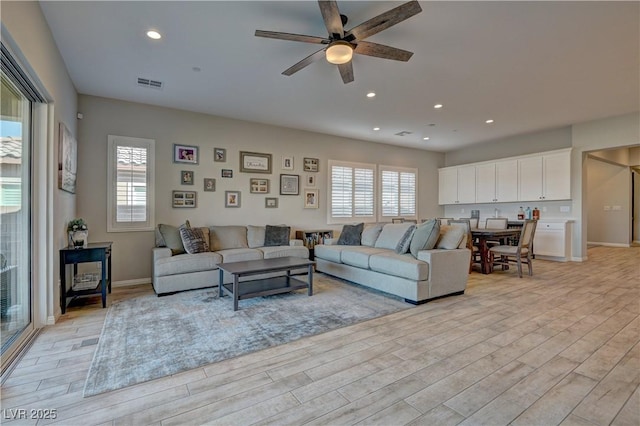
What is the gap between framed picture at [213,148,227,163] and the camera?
18.4 feet

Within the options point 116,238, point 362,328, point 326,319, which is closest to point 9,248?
point 116,238

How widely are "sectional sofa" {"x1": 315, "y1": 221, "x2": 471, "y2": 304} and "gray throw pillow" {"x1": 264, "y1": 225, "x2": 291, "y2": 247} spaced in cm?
112

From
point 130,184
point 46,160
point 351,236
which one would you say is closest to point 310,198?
point 351,236

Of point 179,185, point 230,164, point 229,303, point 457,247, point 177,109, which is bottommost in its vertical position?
point 229,303

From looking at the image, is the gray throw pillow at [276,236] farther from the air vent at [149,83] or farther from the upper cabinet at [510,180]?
the upper cabinet at [510,180]

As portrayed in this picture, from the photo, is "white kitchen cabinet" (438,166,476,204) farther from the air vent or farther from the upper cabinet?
the air vent

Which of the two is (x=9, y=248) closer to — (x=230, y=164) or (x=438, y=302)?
(x=230, y=164)

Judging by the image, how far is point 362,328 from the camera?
2977mm

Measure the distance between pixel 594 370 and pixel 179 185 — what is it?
5.60 m

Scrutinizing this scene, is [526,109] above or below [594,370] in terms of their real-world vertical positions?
above

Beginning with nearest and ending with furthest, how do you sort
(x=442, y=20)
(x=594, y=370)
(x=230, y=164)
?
(x=594, y=370)
(x=442, y=20)
(x=230, y=164)

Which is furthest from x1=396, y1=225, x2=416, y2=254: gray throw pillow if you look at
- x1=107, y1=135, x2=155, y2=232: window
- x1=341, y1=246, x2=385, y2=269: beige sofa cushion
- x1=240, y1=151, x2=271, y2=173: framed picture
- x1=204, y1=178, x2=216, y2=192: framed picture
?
x1=107, y1=135, x2=155, y2=232: window

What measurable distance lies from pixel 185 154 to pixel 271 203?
1824mm

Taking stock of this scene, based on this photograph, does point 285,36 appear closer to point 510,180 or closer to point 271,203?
point 271,203
